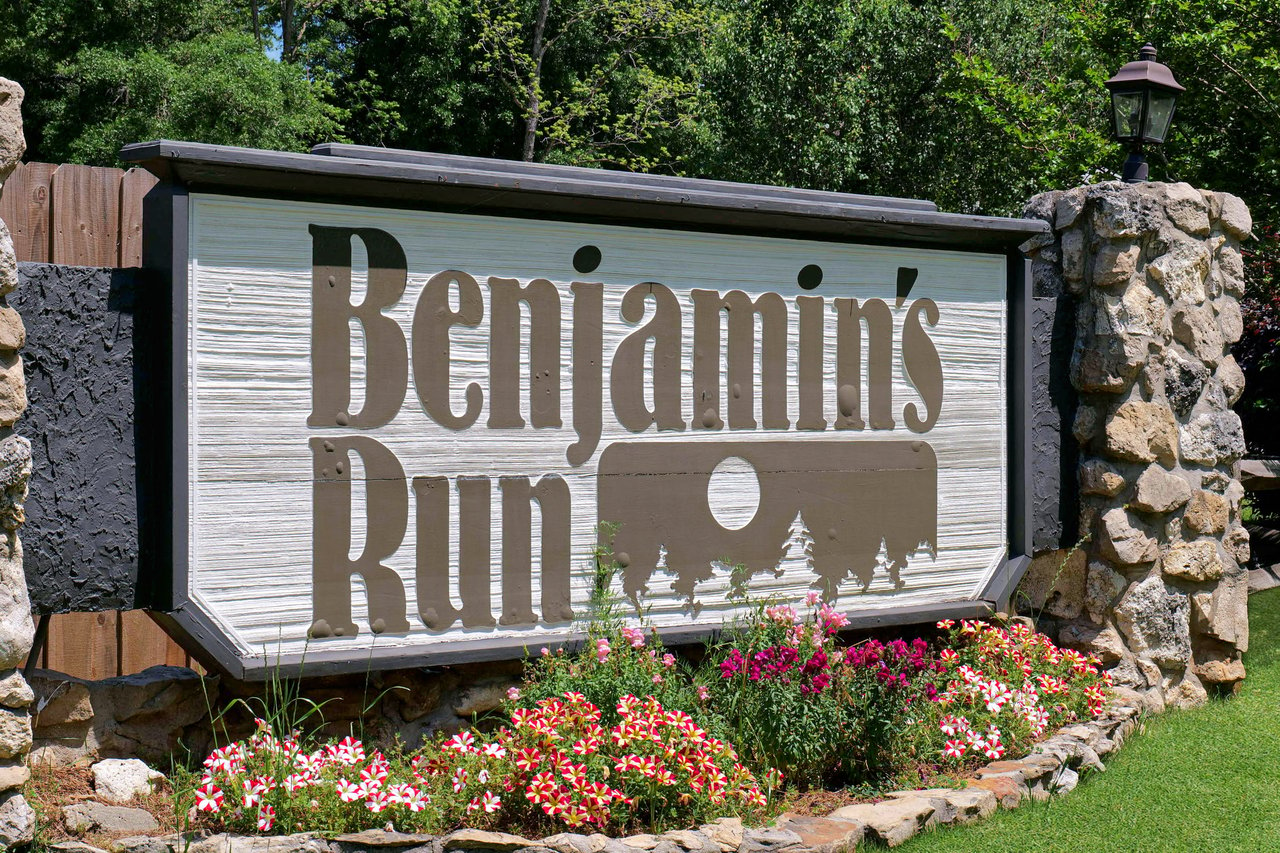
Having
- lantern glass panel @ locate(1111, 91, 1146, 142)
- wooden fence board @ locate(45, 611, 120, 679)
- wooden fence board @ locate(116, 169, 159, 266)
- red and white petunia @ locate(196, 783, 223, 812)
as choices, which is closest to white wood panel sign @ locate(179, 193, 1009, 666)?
red and white petunia @ locate(196, 783, 223, 812)

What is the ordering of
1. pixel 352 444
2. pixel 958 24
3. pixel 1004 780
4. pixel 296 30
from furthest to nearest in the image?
pixel 296 30 → pixel 958 24 → pixel 1004 780 → pixel 352 444

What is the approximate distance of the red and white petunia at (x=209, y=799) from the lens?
3.30 meters

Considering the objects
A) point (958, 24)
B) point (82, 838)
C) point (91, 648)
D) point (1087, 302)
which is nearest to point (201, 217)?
point (82, 838)

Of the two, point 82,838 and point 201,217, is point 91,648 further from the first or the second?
point 201,217

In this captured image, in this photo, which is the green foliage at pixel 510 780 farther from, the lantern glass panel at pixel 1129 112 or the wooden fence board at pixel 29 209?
the lantern glass panel at pixel 1129 112

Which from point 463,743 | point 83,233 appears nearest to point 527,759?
point 463,743

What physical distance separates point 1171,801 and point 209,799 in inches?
136

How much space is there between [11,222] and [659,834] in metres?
3.35

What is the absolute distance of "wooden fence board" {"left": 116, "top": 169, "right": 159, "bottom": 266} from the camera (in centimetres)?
456

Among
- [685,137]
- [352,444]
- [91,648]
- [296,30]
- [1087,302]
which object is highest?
[296,30]

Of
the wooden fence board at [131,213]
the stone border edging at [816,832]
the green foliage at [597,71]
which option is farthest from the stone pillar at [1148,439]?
the green foliage at [597,71]

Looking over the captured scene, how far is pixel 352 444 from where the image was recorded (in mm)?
3887

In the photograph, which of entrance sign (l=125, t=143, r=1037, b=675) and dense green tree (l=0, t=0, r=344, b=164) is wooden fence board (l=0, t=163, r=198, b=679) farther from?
dense green tree (l=0, t=0, r=344, b=164)

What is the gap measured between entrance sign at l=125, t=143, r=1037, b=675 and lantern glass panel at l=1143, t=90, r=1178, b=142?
130 cm
